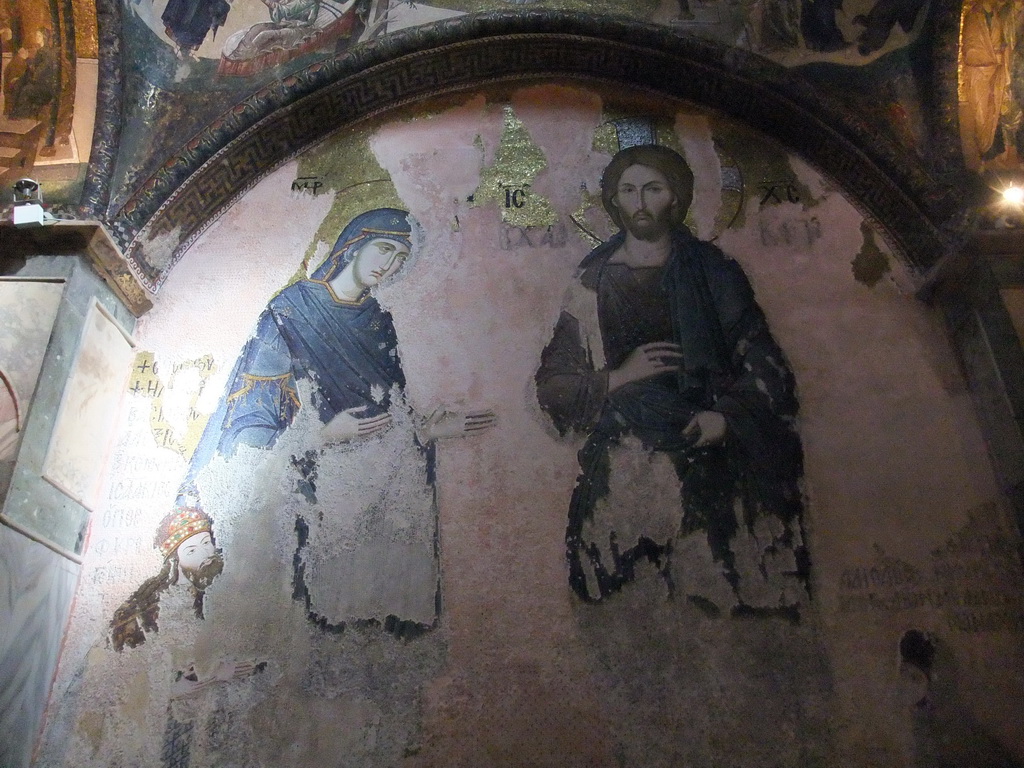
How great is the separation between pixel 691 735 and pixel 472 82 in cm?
474

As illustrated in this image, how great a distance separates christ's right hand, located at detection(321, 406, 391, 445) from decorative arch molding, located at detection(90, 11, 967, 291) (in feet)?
5.33

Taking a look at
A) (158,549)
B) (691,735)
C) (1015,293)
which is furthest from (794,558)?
(158,549)

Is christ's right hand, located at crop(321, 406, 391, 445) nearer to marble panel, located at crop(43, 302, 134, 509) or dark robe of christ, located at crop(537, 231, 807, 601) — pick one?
dark robe of christ, located at crop(537, 231, 807, 601)

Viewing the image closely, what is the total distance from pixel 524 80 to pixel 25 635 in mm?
4903

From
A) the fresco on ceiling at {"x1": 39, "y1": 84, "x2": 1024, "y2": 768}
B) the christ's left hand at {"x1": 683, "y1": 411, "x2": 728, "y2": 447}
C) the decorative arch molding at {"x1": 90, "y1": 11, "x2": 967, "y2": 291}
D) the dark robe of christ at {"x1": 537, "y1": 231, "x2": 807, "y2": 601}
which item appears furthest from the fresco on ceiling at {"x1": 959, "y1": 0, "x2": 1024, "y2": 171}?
the christ's left hand at {"x1": 683, "y1": 411, "x2": 728, "y2": 447}

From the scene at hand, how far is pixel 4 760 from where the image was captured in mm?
4418

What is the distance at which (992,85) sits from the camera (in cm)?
645

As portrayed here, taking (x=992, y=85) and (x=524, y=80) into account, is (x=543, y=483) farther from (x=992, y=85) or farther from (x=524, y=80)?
(x=992, y=85)

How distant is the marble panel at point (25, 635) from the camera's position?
448 cm

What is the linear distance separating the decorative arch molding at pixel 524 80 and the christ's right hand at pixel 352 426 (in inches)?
64.0

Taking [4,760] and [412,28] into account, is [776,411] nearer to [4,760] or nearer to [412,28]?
[412,28]

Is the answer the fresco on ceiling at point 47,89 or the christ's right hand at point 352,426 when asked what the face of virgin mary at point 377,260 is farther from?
the fresco on ceiling at point 47,89

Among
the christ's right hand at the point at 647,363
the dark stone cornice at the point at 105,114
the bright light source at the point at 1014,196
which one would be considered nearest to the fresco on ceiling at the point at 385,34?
the dark stone cornice at the point at 105,114

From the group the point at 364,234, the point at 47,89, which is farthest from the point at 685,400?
the point at 47,89
